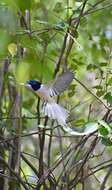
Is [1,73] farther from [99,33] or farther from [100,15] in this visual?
[99,33]

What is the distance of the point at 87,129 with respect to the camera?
0.72 meters

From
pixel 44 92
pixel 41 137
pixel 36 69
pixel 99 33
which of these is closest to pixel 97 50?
pixel 99 33

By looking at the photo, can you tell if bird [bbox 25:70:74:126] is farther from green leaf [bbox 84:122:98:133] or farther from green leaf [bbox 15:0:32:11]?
green leaf [bbox 15:0:32:11]

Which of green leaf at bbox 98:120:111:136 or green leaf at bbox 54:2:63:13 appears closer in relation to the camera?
green leaf at bbox 98:120:111:136

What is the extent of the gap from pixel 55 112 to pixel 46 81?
6 centimetres

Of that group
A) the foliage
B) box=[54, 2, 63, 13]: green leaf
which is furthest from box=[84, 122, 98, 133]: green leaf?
box=[54, 2, 63, 13]: green leaf

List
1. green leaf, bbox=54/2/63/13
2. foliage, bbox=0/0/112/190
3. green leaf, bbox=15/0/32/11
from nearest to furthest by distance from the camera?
green leaf, bbox=15/0/32/11, foliage, bbox=0/0/112/190, green leaf, bbox=54/2/63/13

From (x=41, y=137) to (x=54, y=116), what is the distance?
28 cm

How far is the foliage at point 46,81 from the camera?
70 centimetres

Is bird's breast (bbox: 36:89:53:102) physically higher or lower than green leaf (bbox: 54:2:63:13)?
lower

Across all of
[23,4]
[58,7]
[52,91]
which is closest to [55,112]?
[52,91]

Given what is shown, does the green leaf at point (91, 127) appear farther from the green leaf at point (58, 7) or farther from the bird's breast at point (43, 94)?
the green leaf at point (58, 7)

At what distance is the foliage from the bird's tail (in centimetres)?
3

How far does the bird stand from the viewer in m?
0.75
